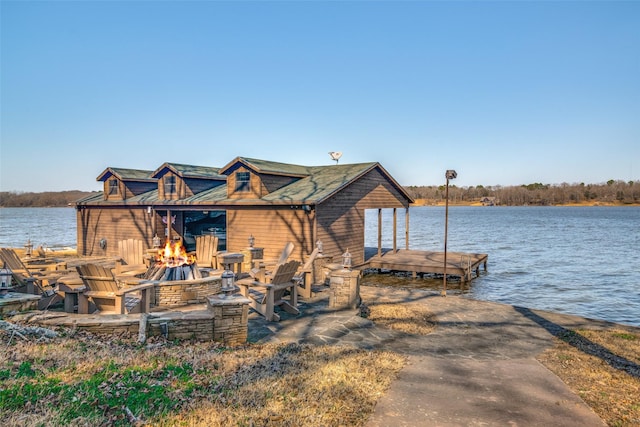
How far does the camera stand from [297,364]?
5953 mm

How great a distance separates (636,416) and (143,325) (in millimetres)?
7076

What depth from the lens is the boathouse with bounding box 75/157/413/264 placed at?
1872 cm

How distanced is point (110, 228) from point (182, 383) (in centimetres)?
2469

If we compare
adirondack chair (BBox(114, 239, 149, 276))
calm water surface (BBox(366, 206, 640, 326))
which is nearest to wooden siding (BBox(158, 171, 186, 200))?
adirondack chair (BBox(114, 239, 149, 276))

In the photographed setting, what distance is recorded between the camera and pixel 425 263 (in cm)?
2181

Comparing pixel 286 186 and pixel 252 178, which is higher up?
pixel 252 178

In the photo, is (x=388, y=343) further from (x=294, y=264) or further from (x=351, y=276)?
(x=294, y=264)

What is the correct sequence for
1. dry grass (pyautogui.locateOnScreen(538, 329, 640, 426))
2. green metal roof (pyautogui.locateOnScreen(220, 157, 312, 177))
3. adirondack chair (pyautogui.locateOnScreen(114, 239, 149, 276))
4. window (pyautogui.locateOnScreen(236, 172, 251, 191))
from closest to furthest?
dry grass (pyautogui.locateOnScreen(538, 329, 640, 426)), adirondack chair (pyautogui.locateOnScreen(114, 239, 149, 276)), green metal roof (pyautogui.locateOnScreen(220, 157, 312, 177)), window (pyautogui.locateOnScreen(236, 172, 251, 191))

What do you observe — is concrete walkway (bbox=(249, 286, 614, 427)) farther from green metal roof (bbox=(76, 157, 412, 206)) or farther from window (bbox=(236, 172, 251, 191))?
window (bbox=(236, 172, 251, 191))

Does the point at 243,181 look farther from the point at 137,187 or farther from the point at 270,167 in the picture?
the point at 137,187

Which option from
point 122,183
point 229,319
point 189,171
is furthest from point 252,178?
point 229,319

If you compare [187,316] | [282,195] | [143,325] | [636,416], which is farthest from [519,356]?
[282,195]

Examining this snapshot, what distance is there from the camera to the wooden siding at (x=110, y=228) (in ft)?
81.9

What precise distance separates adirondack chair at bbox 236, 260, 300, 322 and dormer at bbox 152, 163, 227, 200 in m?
15.8
